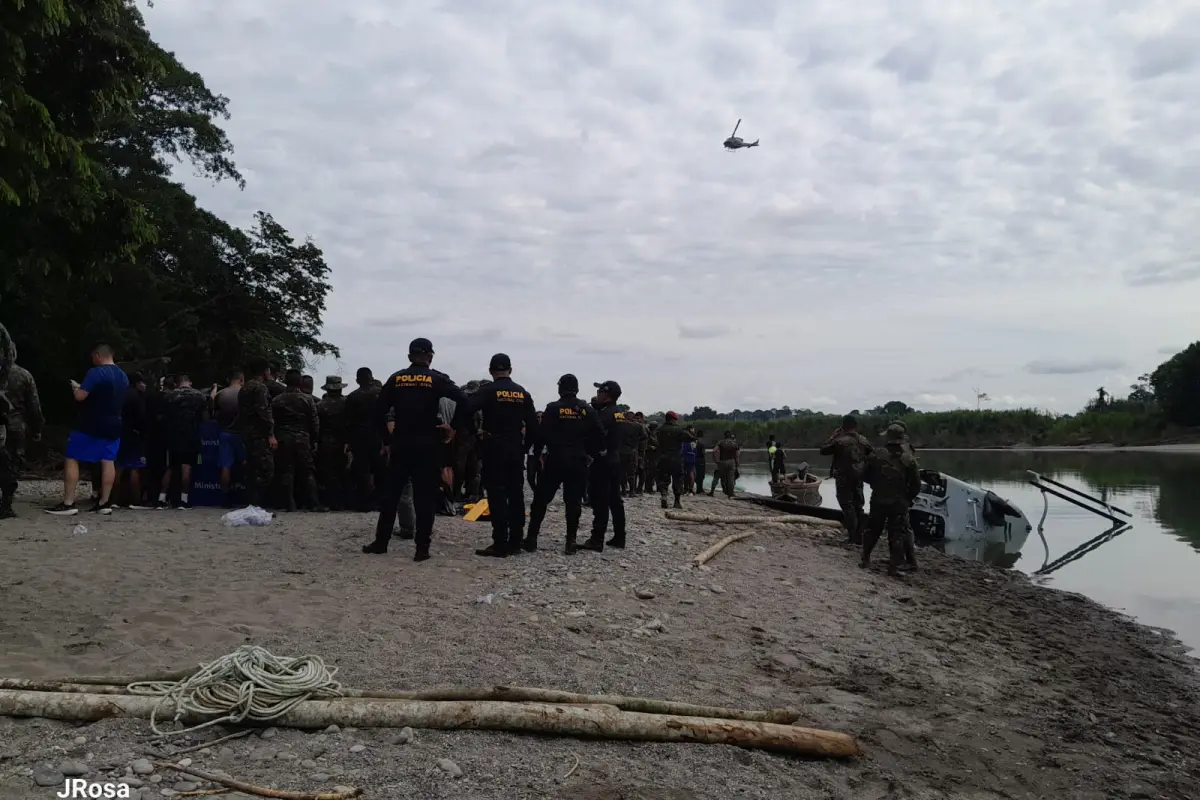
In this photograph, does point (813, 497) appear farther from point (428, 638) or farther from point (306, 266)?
point (428, 638)

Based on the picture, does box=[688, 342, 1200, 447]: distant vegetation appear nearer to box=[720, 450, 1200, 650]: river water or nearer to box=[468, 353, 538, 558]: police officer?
box=[720, 450, 1200, 650]: river water

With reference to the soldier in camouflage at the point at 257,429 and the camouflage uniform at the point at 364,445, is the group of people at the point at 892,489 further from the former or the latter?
the soldier in camouflage at the point at 257,429

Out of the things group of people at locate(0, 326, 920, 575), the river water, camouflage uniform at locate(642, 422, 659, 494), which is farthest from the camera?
camouflage uniform at locate(642, 422, 659, 494)

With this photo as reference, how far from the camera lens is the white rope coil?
4.02 metres

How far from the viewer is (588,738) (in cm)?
427

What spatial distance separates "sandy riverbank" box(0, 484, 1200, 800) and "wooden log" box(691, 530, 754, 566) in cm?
27

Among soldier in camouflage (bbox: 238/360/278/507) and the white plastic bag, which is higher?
soldier in camouflage (bbox: 238/360/278/507)

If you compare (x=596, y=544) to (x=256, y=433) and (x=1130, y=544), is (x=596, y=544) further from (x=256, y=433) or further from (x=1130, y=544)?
(x=1130, y=544)

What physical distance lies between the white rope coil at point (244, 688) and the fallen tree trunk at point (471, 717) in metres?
0.06

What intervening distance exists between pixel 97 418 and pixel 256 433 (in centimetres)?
165

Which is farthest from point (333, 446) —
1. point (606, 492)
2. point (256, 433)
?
point (606, 492)

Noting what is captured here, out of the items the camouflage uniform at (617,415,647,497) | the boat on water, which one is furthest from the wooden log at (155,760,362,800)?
the boat on water

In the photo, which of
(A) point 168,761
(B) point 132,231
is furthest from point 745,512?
(A) point 168,761

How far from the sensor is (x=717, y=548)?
10.9 m
